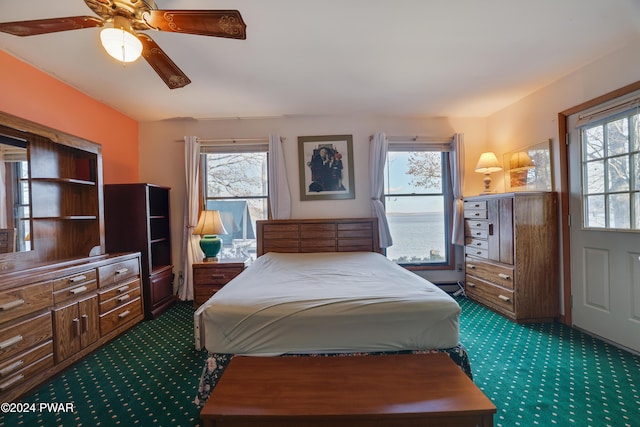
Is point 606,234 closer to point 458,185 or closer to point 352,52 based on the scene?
point 458,185

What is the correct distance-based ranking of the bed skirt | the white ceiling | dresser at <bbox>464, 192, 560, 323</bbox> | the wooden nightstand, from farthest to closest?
the wooden nightstand < dresser at <bbox>464, 192, 560, 323</bbox> < the white ceiling < the bed skirt

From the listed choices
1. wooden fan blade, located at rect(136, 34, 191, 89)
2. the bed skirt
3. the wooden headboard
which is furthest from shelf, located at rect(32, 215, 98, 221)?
the bed skirt

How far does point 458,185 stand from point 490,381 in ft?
8.44

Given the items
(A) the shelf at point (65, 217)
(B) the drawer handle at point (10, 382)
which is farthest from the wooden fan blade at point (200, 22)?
(B) the drawer handle at point (10, 382)

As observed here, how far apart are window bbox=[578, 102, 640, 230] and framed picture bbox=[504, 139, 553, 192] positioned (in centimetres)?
35

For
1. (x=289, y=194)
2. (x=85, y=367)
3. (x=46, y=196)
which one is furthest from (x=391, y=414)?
(x=46, y=196)

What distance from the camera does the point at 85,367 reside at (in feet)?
7.20

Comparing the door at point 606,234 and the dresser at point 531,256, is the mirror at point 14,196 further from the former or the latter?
the door at point 606,234

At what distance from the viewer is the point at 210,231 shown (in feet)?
11.2

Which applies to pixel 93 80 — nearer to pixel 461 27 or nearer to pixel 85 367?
pixel 85 367

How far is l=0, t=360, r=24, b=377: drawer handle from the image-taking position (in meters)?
1.70

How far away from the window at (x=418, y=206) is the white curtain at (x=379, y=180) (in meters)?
0.23

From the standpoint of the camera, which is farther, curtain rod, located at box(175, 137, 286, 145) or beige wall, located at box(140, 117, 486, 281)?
beige wall, located at box(140, 117, 486, 281)

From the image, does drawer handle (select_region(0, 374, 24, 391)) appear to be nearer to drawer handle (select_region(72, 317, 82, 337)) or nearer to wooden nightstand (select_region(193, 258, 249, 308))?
drawer handle (select_region(72, 317, 82, 337))
